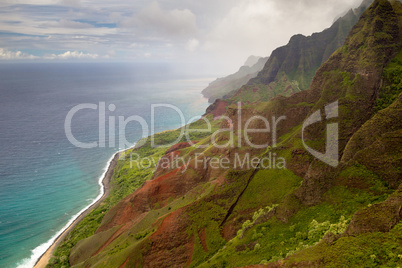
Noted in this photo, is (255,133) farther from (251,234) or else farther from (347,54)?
(251,234)

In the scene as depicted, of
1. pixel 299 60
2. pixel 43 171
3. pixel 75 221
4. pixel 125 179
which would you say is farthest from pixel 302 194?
pixel 299 60

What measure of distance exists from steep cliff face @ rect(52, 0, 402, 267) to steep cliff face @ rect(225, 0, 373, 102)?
83.5 meters

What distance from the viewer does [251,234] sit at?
2895cm

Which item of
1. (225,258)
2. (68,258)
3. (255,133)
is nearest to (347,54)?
(255,133)

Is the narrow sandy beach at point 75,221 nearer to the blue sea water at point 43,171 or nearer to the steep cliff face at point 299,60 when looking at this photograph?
the blue sea water at point 43,171

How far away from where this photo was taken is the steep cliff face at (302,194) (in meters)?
19.3

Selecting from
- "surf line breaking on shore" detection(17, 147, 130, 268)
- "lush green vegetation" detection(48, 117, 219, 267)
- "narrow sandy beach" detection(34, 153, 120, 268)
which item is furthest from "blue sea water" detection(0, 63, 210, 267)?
"lush green vegetation" detection(48, 117, 219, 267)

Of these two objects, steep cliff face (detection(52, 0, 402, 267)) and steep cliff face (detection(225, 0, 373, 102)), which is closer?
steep cliff face (detection(52, 0, 402, 267))

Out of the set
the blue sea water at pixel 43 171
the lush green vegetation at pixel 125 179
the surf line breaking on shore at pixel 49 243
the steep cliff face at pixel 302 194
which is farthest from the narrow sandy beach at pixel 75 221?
the steep cliff face at pixel 302 194

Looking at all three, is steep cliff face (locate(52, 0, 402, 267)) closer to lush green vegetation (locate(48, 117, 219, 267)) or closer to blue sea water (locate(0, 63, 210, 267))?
lush green vegetation (locate(48, 117, 219, 267))

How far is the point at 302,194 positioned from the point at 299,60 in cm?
13057

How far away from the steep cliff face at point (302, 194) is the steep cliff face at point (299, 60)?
83.5m

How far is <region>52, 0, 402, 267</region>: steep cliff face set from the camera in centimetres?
Answer: 1931

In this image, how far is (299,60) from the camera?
14188cm
